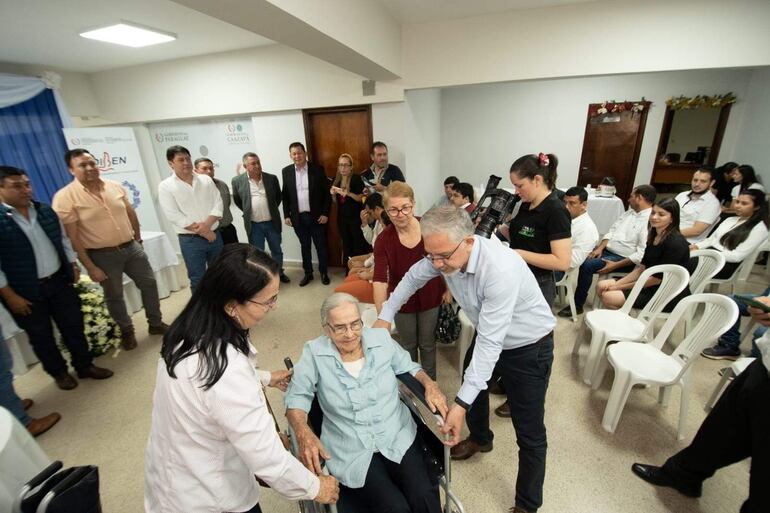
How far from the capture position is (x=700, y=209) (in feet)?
11.1

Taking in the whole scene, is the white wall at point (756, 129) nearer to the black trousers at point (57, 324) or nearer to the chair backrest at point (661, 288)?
the chair backrest at point (661, 288)

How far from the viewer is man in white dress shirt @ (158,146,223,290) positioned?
9.57 ft

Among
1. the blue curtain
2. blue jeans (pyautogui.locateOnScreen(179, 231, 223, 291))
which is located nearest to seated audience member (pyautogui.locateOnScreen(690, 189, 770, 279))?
blue jeans (pyautogui.locateOnScreen(179, 231, 223, 291))

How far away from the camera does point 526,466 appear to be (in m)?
1.41

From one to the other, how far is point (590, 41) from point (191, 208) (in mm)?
3866

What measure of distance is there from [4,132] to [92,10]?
2.56 metres

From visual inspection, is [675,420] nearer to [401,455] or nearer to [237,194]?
[401,455]

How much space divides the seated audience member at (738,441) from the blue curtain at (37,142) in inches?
258

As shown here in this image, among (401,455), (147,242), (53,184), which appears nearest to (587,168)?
(401,455)

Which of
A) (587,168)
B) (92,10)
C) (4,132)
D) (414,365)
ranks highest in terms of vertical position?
(92,10)

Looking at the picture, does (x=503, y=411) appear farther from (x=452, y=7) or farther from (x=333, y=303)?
(x=452, y=7)

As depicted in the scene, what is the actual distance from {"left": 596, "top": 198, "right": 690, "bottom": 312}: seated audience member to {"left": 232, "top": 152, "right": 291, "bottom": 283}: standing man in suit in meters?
3.28

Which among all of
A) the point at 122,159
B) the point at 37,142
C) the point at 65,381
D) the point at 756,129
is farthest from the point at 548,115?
the point at 37,142

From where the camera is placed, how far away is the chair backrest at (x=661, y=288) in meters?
2.16
